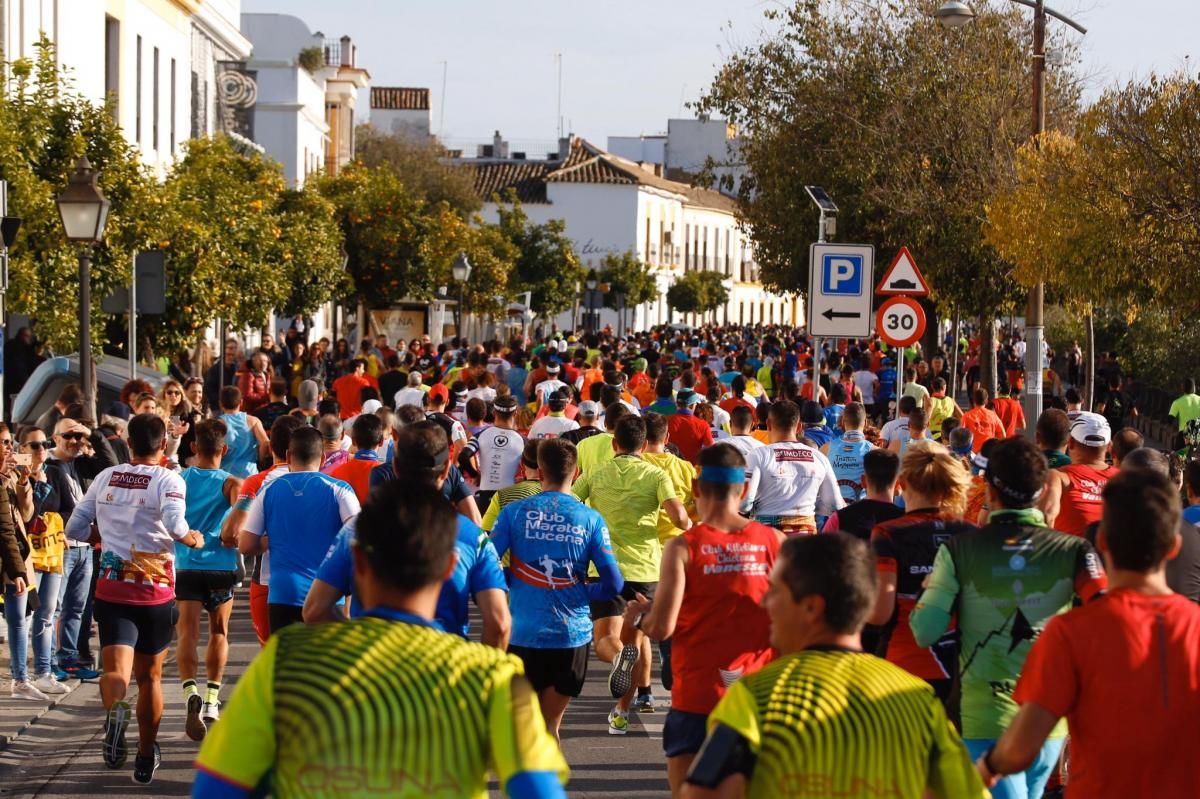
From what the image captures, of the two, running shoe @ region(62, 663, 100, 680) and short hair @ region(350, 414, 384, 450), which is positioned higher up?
short hair @ region(350, 414, 384, 450)

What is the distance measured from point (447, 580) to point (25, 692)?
5530mm

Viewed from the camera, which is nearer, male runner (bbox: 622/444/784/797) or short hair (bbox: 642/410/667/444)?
male runner (bbox: 622/444/784/797)

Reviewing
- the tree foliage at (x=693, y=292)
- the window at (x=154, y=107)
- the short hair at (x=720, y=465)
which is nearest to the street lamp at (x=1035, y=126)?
the short hair at (x=720, y=465)

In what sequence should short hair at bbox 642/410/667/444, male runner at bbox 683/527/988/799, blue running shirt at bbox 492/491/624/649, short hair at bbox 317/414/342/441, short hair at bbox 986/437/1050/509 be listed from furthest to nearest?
short hair at bbox 317/414/342/441
short hair at bbox 642/410/667/444
blue running shirt at bbox 492/491/624/649
short hair at bbox 986/437/1050/509
male runner at bbox 683/527/988/799

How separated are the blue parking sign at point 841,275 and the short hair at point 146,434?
800cm

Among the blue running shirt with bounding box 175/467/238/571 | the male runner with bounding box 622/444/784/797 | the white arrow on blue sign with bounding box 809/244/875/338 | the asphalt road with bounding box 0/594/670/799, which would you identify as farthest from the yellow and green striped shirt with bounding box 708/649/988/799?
the white arrow on blue sign with bounding box 809/244/875/338

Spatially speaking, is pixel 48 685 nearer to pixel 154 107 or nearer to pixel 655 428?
pixel 655 428

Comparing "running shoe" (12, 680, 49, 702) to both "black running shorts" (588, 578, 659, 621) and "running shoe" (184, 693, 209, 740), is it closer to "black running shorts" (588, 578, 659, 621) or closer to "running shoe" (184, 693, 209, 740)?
"running shoe" (184, 693, 209, 740)

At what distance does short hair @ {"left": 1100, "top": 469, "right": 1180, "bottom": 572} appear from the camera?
14.5ft

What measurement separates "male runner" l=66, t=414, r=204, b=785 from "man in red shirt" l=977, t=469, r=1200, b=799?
520 centimetres

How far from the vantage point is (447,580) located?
6.00 metres

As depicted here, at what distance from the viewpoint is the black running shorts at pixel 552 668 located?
25.6ft

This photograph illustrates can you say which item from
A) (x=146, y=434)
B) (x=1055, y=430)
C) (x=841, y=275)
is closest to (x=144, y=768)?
(x=146, y=434)

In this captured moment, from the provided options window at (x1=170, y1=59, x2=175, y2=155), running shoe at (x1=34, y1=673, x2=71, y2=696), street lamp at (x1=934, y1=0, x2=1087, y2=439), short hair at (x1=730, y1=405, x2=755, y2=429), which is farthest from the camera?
window at (x1=170, y1=59, x2=175, y2=155)
